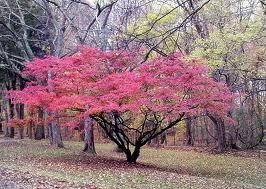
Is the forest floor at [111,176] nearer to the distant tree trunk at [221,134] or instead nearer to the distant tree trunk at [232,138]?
the distant tree trunk at [221,134]

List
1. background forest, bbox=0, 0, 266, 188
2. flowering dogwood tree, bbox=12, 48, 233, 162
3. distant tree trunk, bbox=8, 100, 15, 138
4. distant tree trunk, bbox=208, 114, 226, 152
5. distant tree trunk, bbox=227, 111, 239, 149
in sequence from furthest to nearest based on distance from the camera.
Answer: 1. distant tree trunk, bbox=8, 100, 15, 138
2. distant tree trunk, bbox=227, 111, 239, 149
3. distant tree trunk, bbox=208, 114, 226, 152
4. background forest, bbox=0, 0, 266, 188
5. flowering dogwood tree, bbox=12, 48, 233, 162

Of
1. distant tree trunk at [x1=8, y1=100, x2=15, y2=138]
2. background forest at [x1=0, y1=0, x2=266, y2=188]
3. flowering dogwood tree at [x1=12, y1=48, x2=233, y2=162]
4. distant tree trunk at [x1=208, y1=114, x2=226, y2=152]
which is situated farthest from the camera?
distant tree trunk at [x1=8, y1=100, x2=15, y2=138]

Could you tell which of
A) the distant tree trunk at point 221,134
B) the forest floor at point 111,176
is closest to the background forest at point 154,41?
the distant tree trunk at point 221,134

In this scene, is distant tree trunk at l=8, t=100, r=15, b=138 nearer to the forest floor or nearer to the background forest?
the background forest

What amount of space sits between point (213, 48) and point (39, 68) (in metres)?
10.8

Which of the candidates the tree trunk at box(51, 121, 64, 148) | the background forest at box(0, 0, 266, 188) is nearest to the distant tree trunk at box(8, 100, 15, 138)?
the background forest at box(0, 0, 266, 188)

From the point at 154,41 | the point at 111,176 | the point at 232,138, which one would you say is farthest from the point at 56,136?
the point at 232,138

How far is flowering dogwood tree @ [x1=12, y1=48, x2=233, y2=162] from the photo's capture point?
49.3 feet

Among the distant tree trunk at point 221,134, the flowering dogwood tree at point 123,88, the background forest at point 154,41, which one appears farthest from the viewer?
the distant tree trunk at point 221,134

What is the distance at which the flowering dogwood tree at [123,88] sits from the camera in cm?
1504

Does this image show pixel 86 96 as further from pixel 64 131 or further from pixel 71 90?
pixel 64 131

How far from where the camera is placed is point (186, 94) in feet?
52.7

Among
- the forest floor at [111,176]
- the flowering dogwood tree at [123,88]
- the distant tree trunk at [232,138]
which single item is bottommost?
the forest floor at [111,176]

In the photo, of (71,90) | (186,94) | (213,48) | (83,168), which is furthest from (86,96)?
(213,48)
